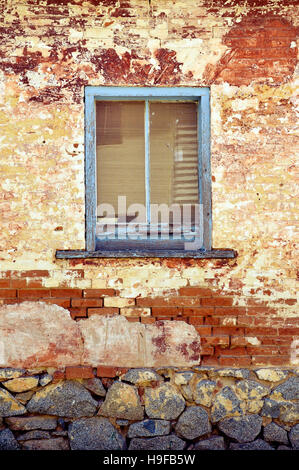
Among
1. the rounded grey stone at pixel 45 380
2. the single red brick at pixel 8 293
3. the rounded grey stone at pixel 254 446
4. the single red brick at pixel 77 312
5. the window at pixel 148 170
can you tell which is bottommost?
the rounded grey stone at pixel 254 446

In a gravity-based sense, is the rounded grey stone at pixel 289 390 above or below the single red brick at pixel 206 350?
below

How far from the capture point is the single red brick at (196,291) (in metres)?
3.77

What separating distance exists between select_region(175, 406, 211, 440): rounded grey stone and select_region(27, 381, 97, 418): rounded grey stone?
694 millimetres

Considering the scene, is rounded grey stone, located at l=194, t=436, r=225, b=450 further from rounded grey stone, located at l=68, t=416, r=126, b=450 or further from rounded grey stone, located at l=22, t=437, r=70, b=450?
rounded grey stone, located at l=22, t=437, r=70, b=450

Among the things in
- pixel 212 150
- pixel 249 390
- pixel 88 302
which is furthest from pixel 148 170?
pixel 249 390

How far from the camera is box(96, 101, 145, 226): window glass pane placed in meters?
3.98

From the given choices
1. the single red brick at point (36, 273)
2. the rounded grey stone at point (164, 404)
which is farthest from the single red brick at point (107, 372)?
the single red brick at point (36, 273)

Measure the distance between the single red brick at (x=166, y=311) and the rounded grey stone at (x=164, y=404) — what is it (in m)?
0.59

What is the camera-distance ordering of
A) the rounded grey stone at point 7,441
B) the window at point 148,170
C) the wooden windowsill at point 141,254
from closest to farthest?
the rounded grey stone at point 7,441, the wooden windowsill at point 141,254, the window at point 148,170

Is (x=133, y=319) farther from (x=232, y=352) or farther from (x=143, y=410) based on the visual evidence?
(x=232, y=352)

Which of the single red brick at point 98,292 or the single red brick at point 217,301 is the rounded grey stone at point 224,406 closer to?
the single red brick at point 217,301

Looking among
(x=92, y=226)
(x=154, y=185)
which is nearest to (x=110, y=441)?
(x=92, y=226)

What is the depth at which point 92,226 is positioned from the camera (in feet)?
12.5

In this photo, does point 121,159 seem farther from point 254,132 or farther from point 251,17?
point 251,17
